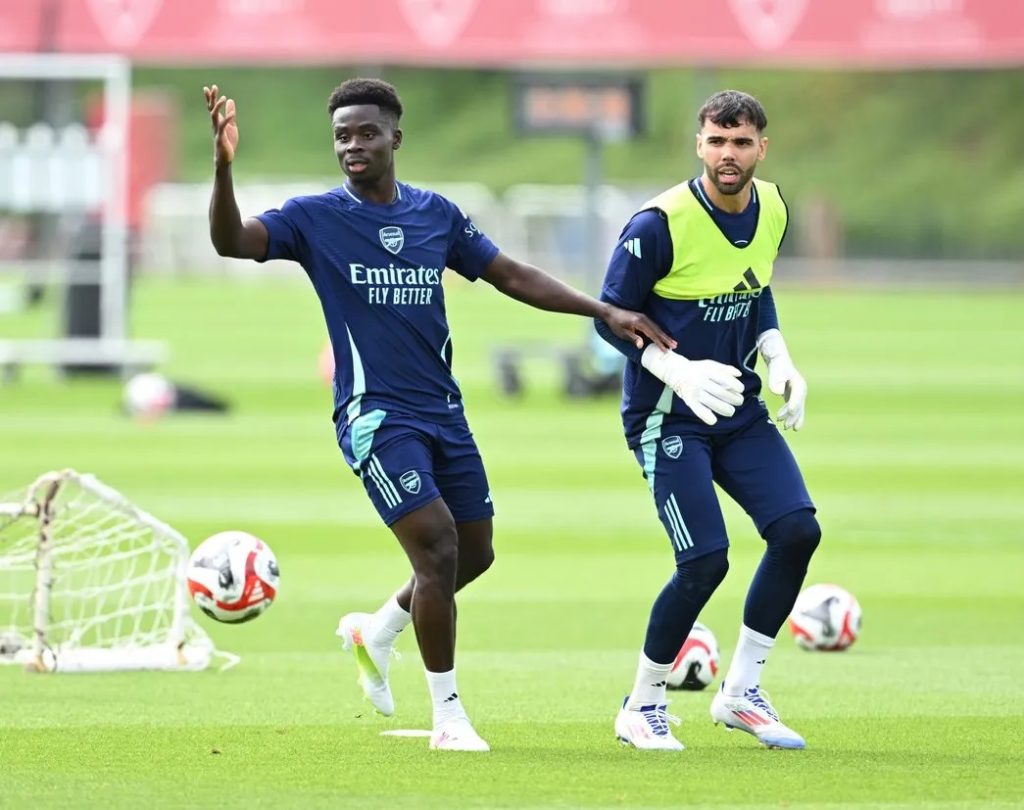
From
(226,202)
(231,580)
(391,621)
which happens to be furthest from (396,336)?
(231,580)

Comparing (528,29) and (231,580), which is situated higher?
(528,29)

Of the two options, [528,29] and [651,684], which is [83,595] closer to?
[651,684]

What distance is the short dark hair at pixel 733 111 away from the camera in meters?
7.80

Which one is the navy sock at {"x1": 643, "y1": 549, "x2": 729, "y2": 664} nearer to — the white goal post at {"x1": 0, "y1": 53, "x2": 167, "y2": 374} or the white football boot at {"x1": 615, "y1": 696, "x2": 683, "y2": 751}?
the white football boot at {"x1": 615, "y1": 696, "x2": 683, "y2": 751}

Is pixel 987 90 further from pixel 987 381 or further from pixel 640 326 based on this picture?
pixel 640 326

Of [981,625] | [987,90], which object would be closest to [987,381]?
[981,625]

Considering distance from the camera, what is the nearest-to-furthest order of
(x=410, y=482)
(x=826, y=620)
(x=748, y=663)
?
1. (x=410, y=482)
2. (x=748, y=663)
3. (x=826, y=620)

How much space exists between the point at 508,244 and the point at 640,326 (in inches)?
2578

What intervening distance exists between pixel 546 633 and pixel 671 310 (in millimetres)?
3868

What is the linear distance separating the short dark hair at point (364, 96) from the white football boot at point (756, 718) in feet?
7.89

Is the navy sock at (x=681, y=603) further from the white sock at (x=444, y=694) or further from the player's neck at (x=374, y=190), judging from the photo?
the player's neck at (x=374, y=190)

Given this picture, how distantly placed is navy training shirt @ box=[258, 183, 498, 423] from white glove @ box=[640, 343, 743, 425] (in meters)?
0.81

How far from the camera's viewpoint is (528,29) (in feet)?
105

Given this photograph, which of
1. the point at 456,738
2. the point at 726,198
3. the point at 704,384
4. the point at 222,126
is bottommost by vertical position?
the point at 456,738
